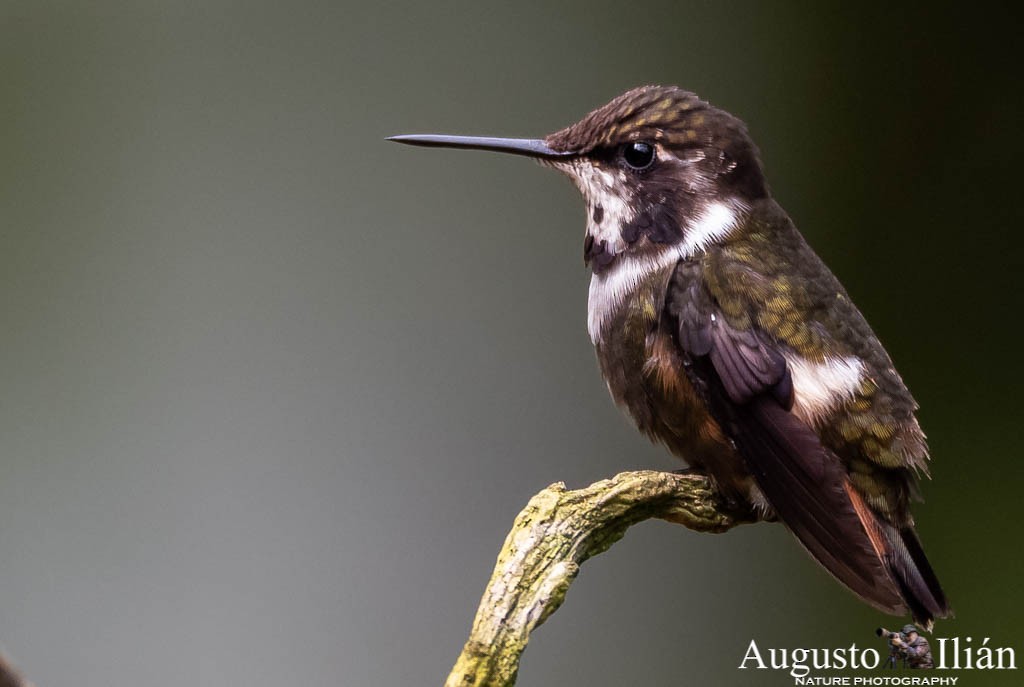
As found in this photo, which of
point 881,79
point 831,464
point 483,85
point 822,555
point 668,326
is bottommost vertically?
point 822,555

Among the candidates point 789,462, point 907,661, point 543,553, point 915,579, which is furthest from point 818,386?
point 543,553

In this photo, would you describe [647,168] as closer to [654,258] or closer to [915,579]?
[654,258]

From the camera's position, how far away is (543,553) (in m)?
1.38

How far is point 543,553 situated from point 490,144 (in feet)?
2.03

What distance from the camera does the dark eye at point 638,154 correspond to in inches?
68.9

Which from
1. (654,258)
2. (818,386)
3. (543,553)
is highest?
(654,258)

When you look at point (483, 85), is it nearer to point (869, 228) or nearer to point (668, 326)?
point (869, 228)

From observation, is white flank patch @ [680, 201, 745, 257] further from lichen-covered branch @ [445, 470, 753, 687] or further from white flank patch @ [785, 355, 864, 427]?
lichen-covered branch @ [445, 470, 753, 687]

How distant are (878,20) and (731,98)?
461mm

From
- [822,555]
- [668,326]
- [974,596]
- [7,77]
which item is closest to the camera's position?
[822,555]

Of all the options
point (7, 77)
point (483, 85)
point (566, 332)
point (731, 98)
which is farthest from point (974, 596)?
point (7, 77)

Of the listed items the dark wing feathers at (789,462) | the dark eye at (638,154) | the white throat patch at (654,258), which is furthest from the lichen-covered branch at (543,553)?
the dark eye at (638,154)

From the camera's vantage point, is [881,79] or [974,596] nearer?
[974,596]

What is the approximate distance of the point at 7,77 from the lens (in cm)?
304
